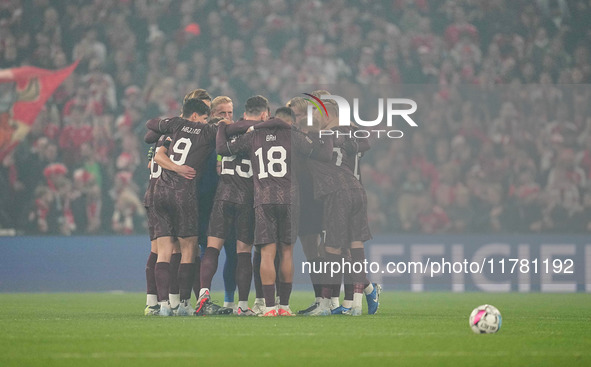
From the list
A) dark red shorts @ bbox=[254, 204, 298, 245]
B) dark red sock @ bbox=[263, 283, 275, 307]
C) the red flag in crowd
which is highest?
the red flag in crowd

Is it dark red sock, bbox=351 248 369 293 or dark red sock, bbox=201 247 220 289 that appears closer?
dark red sock, bbox=201 247 220 289

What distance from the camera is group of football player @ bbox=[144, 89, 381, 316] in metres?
8.72

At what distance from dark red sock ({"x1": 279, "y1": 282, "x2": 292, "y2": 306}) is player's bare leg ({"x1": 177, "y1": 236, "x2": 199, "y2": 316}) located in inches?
36.3

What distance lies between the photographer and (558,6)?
18.3 meters

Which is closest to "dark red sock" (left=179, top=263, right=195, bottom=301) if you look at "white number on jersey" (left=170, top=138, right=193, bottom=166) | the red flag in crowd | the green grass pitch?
the green grass pitch

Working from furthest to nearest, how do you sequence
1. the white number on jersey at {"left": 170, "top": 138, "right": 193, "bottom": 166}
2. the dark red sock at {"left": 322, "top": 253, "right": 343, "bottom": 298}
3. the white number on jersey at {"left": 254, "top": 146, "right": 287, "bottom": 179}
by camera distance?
the dark red sock at {"left": 322, "top": 253, "right": 343, "bottom": 298} → the white number on jersey at {"left": 170, "top": 138, "right": 193, "bottom": 166} → the white number on jersey at {"left": 254, "top": 146, "right": 287, "bottom": 179}

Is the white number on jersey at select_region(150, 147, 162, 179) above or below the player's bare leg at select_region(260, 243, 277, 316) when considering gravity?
above

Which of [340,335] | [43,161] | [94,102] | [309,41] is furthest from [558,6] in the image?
[340,335]

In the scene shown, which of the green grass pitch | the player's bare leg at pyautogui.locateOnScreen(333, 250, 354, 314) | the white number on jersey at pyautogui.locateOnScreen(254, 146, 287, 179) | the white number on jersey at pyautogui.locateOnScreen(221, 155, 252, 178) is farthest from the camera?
the player's bare leg at pyautogui.locateOnScreen(333, 250, 354, 314)

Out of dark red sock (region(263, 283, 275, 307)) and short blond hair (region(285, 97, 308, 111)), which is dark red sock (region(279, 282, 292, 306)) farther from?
short blond hair (region(285, 97, 308, 111))

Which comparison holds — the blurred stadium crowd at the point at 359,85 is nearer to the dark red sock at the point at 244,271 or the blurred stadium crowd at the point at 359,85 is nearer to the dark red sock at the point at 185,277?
the dark red sock at the point at 244,271

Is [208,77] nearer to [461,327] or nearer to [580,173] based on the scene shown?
[580,173]

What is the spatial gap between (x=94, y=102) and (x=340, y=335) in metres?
10.7

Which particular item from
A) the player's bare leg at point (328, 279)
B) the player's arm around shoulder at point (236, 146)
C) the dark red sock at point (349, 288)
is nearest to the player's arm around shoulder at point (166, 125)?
the player's arm around shoulder at point (236, 146)
